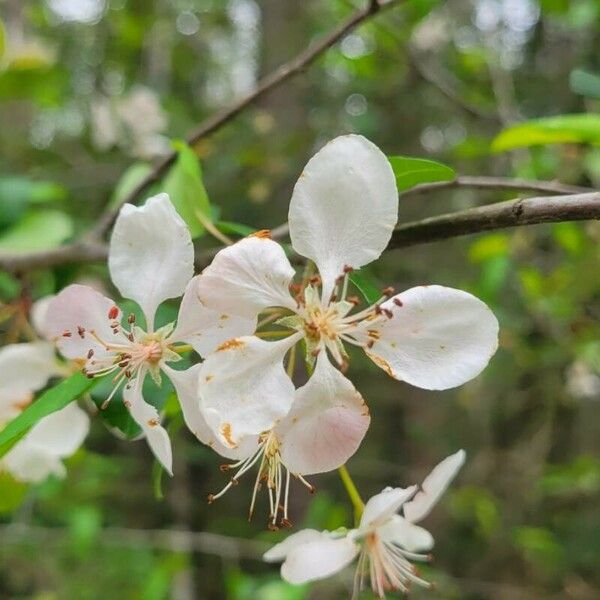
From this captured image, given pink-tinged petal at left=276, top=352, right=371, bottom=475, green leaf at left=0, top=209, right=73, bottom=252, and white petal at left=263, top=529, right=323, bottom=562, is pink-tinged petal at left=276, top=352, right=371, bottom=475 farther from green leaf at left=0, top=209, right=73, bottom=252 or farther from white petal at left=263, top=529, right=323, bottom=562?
green leaf at left=0, top=209, right=73, bottom=252

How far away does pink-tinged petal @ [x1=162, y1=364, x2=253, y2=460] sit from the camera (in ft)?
1.56

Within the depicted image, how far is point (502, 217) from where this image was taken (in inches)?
19.3

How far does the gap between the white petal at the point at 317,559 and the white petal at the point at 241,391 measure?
153mm

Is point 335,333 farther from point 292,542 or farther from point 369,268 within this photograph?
point 369,268

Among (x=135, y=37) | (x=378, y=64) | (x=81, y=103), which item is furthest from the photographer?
(x=81, y=103)

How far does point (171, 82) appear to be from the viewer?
132 inches

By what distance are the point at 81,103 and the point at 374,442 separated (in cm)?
185

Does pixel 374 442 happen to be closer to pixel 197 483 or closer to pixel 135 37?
pixel 197 483

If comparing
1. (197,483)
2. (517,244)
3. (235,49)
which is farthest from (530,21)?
(197,483)

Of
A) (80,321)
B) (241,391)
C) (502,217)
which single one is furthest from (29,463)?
(502,217)

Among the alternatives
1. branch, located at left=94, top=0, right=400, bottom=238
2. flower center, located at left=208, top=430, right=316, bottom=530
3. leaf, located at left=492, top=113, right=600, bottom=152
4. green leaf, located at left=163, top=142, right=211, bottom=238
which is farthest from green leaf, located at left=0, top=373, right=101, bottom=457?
leaf, located at left=492, top=113, right=600, bottom=152

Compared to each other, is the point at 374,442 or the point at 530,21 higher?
the point at 530,21

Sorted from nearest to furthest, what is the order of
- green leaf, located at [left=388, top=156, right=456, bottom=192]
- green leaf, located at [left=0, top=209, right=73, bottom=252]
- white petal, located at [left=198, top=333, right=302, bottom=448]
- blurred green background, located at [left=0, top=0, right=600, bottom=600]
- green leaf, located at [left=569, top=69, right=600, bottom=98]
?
white petal, located at [left=198, top=333, right=302, bottom=448] < green leaf, located at [left=388, top=156, right=456, bottom=192] < green leaf, located at [left=569, top=69, right=600, bottom=98] < green leaf, located at [left=0, top=209, right=73, bottom=252] < blurred green background, located at [left=0, top=0, right=600, bottom=600]

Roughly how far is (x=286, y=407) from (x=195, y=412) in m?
0.07
